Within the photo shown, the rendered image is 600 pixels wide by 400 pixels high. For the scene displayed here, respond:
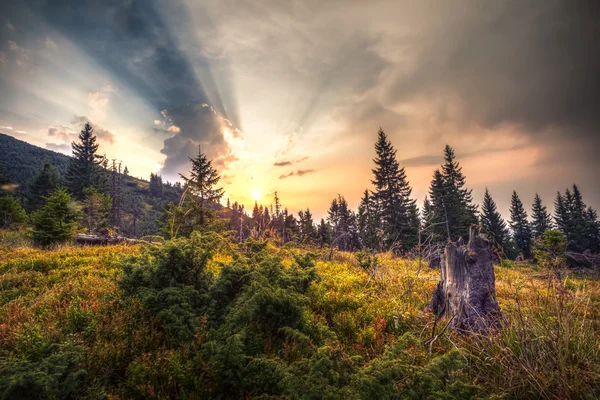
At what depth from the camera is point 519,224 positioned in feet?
180

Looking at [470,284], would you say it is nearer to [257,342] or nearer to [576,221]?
[257,342]

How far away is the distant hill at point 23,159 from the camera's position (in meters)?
74.9

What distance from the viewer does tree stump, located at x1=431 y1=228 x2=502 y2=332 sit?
4469mm

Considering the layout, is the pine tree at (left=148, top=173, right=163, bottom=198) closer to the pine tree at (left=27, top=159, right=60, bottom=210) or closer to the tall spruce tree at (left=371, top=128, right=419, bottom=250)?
the pine tree at (left=27, top=159, right=60, bottom=210)

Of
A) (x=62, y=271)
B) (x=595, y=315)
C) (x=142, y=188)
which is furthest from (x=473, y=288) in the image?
(x=142, y=188)

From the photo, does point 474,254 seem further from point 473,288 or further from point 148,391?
point 148,391

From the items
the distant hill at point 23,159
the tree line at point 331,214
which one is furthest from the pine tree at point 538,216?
the distant hill at point 23,159

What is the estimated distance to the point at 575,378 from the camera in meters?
2.50

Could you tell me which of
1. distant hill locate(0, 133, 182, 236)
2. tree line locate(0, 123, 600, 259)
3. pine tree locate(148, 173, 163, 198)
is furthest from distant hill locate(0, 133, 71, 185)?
tree line locate(0, 123, 600, 259)

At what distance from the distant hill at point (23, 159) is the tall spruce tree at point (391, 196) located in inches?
3586

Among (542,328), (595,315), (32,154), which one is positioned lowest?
(595,315)

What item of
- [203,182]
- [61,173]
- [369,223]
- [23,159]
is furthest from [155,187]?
[203,182]

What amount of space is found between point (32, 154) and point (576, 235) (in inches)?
6826

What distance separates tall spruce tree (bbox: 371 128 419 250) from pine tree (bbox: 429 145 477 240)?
4020 mm
